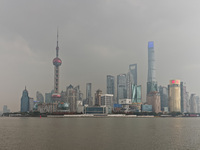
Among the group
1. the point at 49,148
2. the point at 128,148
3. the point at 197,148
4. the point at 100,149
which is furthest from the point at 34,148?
the point at 197,148

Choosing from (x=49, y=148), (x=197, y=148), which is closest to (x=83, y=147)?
(x=49, y=148)

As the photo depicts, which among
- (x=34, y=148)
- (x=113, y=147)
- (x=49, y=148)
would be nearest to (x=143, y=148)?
(x=113, y=147)

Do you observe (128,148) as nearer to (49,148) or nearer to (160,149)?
(160,149)

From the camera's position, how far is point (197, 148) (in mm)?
67000

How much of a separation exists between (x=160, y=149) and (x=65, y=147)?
27514mm

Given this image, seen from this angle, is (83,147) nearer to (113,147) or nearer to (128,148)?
(113,147)

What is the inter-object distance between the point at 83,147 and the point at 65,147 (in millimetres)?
5270

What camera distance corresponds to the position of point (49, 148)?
64500 mm

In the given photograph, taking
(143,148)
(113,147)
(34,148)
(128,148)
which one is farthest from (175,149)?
(34,148)

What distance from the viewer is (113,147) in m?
66.2

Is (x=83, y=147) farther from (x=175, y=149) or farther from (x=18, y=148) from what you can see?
(x=175, y=149)

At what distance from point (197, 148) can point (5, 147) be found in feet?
187

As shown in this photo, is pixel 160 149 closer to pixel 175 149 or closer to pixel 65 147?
pixel 175 149

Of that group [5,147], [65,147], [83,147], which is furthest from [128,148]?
[5,147]
